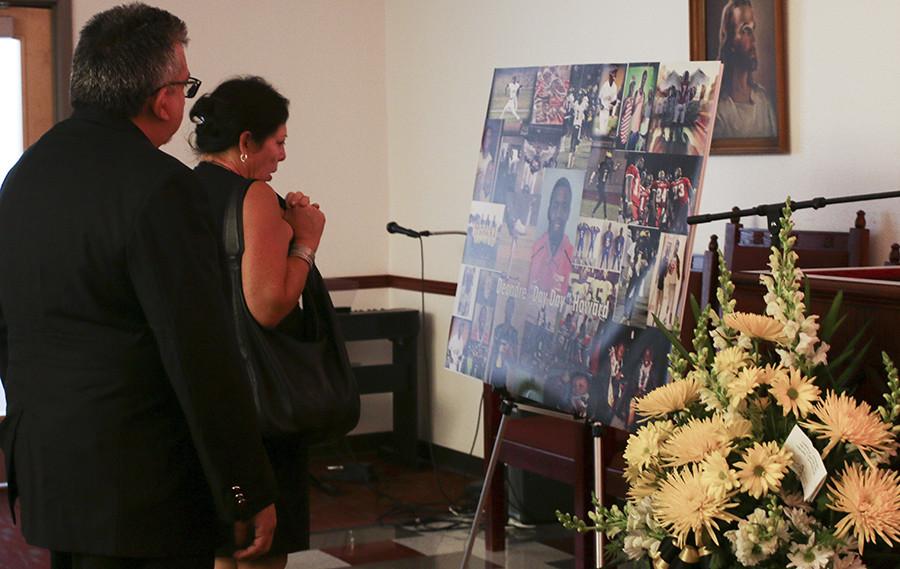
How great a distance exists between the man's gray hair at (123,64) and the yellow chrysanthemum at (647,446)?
3.36ft

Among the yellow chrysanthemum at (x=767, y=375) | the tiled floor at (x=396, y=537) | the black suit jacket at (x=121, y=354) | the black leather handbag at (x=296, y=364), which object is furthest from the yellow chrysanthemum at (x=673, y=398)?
the tiled floor at (x=396, y=537)

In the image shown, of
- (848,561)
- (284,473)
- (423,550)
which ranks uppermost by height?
(848,561)

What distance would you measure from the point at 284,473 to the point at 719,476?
56.1 inches

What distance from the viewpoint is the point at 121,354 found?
2.10 metres

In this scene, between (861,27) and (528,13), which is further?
(528,13)

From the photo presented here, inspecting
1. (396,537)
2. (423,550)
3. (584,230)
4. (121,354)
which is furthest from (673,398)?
(396,537)

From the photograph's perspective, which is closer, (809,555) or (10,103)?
(809,555)

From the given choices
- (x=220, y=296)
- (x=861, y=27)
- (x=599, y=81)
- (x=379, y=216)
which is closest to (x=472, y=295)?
(x=599, y=81)

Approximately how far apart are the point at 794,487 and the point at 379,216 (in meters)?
5.40

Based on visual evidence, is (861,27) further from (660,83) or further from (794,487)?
(794,487)

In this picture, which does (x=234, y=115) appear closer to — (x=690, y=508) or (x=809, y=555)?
(x=690, y=508)

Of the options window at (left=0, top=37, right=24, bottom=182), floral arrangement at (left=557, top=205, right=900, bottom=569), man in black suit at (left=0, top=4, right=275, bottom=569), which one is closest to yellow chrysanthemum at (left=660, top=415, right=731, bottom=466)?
floral arrangement at (left=557, top=205, right=900, bottom=569)

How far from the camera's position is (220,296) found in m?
2.14

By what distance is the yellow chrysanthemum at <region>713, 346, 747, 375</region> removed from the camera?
1.75 m
